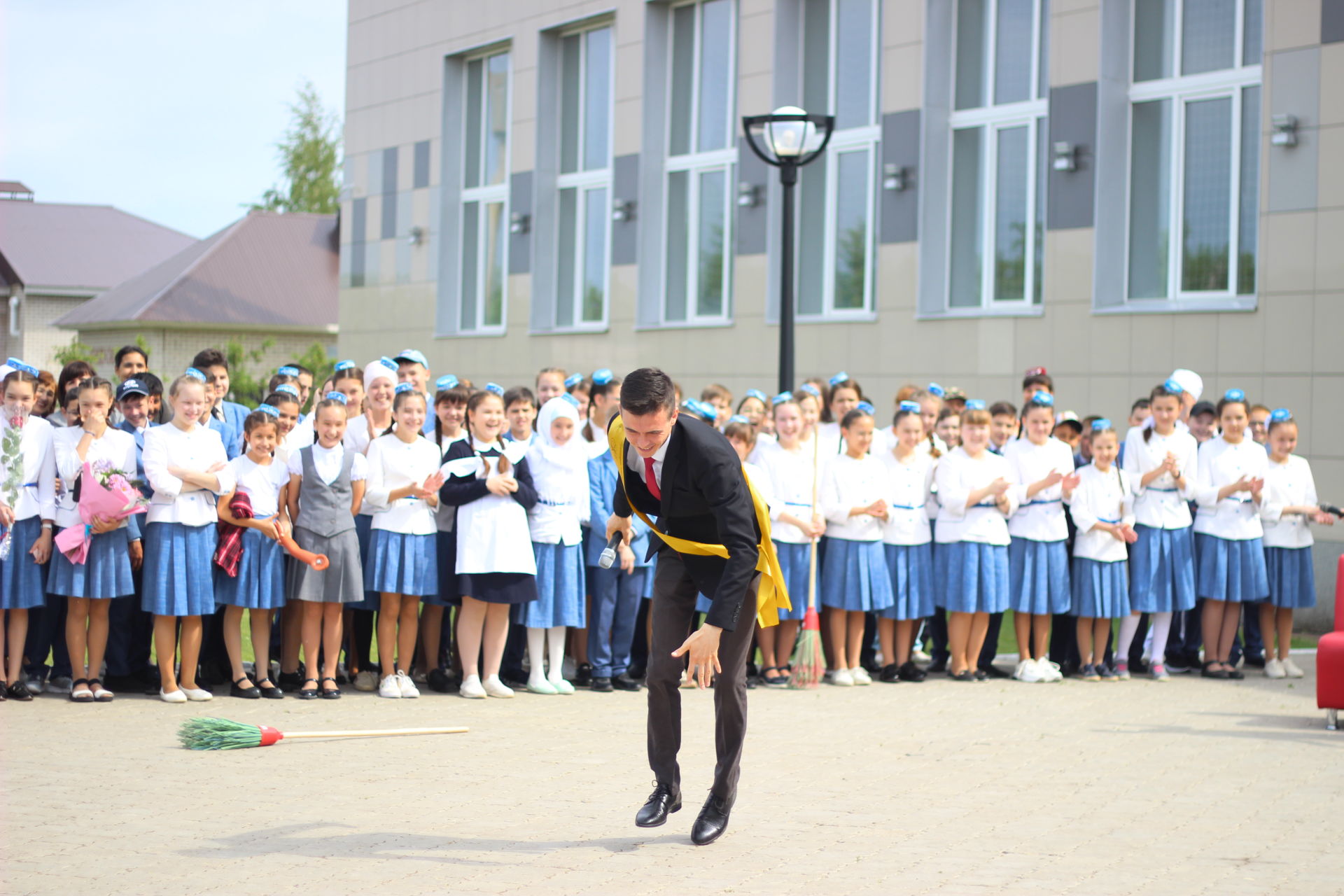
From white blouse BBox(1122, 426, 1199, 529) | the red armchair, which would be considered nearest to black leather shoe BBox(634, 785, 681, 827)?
the red armchair

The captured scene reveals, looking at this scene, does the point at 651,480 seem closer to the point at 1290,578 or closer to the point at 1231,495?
the point at 1231,495

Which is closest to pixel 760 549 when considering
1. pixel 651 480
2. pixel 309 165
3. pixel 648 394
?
pixel 651 480

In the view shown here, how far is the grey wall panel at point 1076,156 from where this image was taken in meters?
15.5

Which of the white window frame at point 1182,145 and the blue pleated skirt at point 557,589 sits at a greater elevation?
the white window frame at point 1182,145

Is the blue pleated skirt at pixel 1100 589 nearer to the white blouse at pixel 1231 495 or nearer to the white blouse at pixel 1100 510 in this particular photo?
the white blouse at pixel 1100 510

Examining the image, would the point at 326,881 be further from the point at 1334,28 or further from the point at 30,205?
the point at 30,205

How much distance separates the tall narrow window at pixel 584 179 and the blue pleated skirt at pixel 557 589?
11838 millimetres

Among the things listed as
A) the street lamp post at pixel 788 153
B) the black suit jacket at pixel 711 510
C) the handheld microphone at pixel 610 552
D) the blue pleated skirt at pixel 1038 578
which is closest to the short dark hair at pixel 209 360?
the handheld microphone at pixel 610 552

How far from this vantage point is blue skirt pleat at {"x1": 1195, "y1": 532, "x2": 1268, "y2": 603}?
1090 centimetres

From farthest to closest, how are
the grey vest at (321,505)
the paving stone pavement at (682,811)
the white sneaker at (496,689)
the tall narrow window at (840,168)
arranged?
the tall narrow window at (840,168)
the white sneaker at (496,689)
the grey vest at (321,505)
the paving stone pavement at (682,811)

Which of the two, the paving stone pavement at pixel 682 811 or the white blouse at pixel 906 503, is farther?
the white blouse at pixel 906 503

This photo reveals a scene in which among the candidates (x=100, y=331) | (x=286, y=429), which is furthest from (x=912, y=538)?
(x=100, y=331)

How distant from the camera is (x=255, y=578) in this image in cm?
894

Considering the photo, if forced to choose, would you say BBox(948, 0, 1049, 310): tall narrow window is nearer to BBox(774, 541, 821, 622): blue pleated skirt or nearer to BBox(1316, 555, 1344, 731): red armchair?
BBox(774, 541, 821, 622): blue pleated skirt
